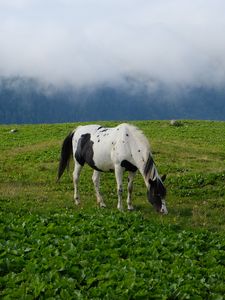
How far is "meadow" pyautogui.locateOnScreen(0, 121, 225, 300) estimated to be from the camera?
10.6 metres

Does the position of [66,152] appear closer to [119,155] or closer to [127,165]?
[119,155]

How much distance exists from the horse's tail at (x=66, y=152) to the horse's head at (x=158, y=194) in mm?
5689

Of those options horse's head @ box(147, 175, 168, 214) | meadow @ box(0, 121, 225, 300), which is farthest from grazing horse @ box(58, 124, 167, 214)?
meadow @ box(0, 121, 225, 300)

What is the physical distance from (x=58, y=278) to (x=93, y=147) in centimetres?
1072

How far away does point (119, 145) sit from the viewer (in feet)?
64.6

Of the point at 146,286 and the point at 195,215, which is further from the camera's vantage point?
the point at 195,215

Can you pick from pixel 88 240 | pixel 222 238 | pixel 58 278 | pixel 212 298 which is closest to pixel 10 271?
pixel 58 278

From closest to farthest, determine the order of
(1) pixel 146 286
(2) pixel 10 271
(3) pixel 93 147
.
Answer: (1) pixel 146 286 < (2) pixel 10 271 < (3) pixel 93 147

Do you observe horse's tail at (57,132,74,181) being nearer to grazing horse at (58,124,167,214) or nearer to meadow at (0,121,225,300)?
grazing horse at (58,124,167,214)

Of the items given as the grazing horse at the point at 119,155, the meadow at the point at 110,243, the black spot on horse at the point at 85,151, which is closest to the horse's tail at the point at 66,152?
the grazing horse at the point at 119,155

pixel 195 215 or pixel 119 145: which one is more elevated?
pixel 119 145

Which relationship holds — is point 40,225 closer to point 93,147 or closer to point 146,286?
point 146,286

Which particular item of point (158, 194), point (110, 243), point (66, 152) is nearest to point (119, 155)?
point (158, 194)

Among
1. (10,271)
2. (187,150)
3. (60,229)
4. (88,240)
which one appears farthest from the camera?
(187,150)
